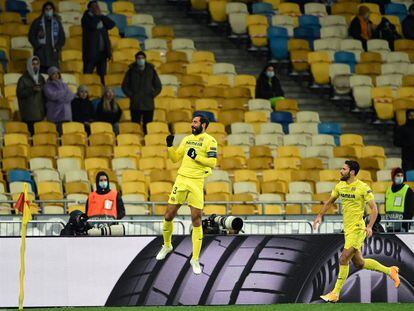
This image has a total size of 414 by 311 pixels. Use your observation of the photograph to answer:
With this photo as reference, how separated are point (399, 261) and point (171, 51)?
11.7 meters

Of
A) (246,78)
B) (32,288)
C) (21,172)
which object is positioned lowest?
(32,288)

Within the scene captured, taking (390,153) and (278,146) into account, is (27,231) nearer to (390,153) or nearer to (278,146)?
(278,146)

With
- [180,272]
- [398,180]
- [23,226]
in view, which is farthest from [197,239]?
[398,180]

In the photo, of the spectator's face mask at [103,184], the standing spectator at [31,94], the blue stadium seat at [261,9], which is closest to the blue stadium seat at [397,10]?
the blue stadium seat at [261,9]

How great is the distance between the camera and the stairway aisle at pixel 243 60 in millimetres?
31469

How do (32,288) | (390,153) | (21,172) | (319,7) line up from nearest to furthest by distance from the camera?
1. (32,288)
2. (21,172)
3. (390,153)
4. (319,7)

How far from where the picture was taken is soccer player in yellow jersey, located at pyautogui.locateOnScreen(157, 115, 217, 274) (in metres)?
19.3

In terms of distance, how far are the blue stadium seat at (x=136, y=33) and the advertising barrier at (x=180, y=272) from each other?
12.2 metres

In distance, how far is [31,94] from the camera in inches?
1092

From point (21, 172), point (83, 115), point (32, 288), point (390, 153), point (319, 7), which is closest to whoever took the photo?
point (32, 288)

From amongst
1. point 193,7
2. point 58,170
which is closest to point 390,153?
point 193,7

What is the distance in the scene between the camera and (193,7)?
108 feet

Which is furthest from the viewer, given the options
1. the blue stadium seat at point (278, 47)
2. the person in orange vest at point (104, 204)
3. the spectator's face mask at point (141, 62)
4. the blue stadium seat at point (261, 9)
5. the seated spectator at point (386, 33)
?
the blue stadium seat at point (261, 9)

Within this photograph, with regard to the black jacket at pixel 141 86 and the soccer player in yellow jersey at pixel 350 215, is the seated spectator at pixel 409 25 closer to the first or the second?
the black jacket at pixel 141 86
